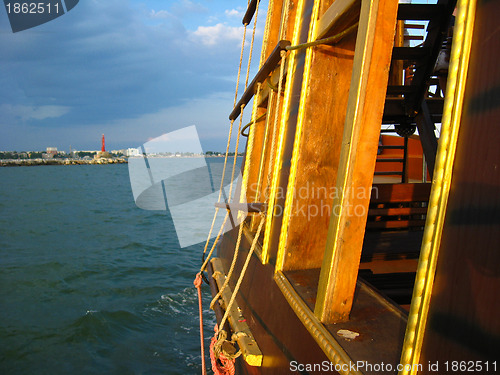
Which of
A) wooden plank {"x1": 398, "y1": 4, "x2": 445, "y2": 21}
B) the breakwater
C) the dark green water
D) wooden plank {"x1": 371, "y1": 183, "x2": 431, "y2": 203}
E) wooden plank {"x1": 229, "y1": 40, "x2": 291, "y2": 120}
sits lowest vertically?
the breakwater

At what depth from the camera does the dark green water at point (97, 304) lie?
4965mm

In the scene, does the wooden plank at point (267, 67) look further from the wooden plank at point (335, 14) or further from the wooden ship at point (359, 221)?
the wooden plank at point (335, 14)

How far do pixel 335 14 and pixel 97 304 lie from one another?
6.86m

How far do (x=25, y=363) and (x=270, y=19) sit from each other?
210 inches

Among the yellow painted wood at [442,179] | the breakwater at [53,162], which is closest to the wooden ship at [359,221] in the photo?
the yellow painted wood at [442,179]

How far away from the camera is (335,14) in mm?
1570

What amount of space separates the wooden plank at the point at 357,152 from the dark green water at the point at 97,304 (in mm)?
4118

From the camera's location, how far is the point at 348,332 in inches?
51.3

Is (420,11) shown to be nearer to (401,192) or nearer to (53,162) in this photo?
(401,192)

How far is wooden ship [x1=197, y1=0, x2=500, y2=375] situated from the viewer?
2.34 ft

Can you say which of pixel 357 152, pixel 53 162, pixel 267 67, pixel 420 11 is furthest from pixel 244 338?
pixel 53 162

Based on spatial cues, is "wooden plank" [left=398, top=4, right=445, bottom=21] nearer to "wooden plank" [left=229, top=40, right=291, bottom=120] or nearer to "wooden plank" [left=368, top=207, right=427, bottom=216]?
"wooden plank" [left=229, top=40, right=291, bottom=120]

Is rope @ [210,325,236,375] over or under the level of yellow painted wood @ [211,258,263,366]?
under

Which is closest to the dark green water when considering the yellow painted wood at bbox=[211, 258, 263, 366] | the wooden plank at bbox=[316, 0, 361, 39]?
the yellow painted wood at bbox=[211, 258, 263, 366]
